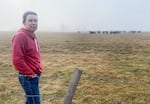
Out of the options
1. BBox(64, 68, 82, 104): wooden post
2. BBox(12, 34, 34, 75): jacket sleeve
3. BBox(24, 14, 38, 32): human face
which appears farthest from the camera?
BBox(24, 14, 38, 32): human face

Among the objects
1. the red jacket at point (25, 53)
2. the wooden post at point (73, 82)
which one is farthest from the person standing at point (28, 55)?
the wooden post at point (73, 82)

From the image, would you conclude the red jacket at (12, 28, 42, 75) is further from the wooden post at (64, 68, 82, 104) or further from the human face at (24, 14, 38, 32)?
the wooden post at (64, 68, 82, 104)

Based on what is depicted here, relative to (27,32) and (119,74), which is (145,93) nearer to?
(119,74)

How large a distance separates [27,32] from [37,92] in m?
1.03

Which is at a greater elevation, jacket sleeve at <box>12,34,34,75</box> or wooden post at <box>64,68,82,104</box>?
jacket sleeve at <box>12,34,34,75</box>

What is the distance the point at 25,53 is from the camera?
5.57 m

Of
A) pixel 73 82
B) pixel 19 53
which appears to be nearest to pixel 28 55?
pixel 19 53

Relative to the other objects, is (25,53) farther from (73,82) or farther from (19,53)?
(73,82)

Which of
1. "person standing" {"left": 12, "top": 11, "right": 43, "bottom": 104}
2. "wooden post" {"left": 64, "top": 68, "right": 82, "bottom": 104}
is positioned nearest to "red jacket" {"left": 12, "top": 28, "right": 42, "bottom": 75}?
"person standing" {"left": 12, "top": 11, "right": 43, "bottom": 104}

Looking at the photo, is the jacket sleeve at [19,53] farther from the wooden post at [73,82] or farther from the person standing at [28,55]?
the wooden post at [73,82]

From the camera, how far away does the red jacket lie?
547cm

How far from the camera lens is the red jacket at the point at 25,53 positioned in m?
5.47

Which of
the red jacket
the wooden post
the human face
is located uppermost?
the human face

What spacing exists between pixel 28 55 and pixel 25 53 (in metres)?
0.07
